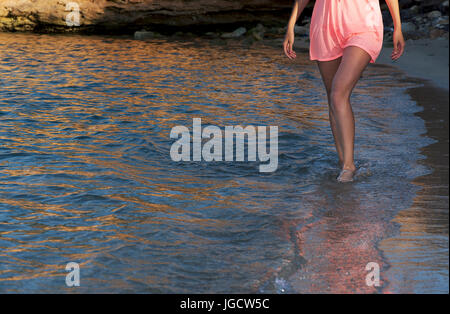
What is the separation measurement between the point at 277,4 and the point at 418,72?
766 centimetres

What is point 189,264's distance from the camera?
10.1 ft

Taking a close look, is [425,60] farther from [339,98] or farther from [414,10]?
[339,98]

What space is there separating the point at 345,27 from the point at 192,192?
142cm

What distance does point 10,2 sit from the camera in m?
16.2

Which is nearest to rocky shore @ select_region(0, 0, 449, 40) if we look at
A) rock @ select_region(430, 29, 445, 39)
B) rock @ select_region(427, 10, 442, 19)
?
rock @ select_region(427, 10, 442, 19)

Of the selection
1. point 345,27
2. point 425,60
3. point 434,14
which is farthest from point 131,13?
point 345,27

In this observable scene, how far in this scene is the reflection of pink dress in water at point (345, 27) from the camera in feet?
13.3

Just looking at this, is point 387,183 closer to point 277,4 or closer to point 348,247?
point 348,247

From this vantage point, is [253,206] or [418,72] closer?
[253,206]

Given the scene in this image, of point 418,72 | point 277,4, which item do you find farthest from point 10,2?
point 418,72

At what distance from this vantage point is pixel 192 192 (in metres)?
4.27
